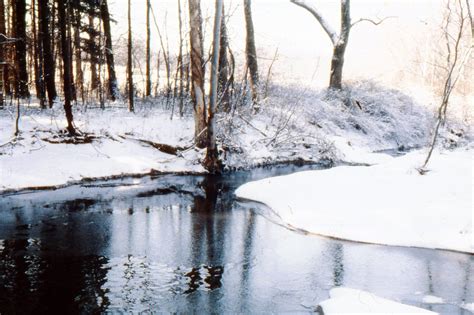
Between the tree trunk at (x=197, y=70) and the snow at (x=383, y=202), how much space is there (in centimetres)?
352

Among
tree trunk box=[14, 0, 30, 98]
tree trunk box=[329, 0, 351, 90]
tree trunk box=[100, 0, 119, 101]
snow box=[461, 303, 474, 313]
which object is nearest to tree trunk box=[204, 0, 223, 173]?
tree trunk box=[14, 0, 30, 98]

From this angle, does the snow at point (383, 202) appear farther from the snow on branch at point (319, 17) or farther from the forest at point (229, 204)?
the snow on branch at point (319, 17)

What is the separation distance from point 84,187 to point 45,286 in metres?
6.91

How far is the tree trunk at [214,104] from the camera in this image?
45.8 ft

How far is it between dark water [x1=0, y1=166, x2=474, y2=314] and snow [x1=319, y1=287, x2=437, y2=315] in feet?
0.75

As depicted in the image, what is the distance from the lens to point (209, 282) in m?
6.38

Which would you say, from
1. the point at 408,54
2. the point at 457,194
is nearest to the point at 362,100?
the point at 457,194

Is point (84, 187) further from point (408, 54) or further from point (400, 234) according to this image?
point (408, 54)

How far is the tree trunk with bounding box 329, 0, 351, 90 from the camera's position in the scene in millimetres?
23328

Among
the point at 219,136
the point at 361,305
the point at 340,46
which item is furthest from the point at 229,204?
the point at 340,46

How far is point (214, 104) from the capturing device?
14.3m

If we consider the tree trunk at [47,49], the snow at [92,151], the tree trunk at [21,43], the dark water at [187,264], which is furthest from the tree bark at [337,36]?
the dark water at [187,264]

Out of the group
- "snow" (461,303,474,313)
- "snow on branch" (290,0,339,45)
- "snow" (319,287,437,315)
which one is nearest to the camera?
"snow" (319,287,437,315)

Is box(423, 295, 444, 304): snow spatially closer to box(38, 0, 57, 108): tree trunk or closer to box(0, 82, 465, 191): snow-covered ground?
box(0, 82, 465, 191): snow-covered ground
